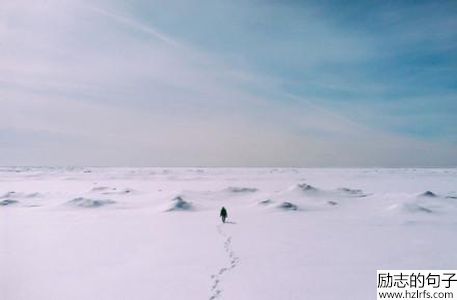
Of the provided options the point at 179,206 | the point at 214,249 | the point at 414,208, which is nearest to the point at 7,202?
the point at 179,206

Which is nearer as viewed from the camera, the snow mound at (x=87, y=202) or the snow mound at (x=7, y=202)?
the snow mound at (x=87, y=202)

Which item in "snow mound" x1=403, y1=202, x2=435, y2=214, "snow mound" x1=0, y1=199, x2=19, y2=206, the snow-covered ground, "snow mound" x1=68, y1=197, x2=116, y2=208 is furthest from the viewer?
"snow mound" x1=0, y1=199, x2=19, y2=206

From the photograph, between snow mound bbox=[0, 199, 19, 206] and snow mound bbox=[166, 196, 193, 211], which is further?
snow mound bbox=[0, 199, 19, 206]

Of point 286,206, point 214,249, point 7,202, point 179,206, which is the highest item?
point 286,206

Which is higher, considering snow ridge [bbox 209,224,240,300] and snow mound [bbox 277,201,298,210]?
snow mound [bbox 277,201,298,210]

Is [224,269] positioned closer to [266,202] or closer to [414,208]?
[266,202]

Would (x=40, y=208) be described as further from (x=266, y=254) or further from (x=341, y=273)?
(x=341, y=273)

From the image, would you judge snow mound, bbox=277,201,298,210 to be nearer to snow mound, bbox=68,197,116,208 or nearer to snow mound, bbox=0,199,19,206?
snow mound, bbox=68,197,116,208

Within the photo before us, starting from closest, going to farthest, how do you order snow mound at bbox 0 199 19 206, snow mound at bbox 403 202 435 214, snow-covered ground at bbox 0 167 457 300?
snow-covered ground at bbox 0 167 457 300, snow mound at bbox 403 202 435 214, snow mound at bbox 0 199 19 206

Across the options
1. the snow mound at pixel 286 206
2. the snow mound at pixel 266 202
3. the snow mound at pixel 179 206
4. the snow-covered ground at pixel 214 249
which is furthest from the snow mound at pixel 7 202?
the snow mound at pixel 286 206

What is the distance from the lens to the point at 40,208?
125 ft

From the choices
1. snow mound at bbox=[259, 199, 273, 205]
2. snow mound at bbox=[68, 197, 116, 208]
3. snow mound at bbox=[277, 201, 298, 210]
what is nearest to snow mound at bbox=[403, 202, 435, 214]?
snow mound at bbox=[277, 201, 298, 210]

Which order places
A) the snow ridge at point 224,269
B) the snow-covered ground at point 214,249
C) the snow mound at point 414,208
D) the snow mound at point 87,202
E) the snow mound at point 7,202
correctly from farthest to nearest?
the snow mound at point 7,202
the snow mound at point 87,202
the snow mound at point 414,208
the snow-covered ground at point 214,249
the snow ridge at point 224,269

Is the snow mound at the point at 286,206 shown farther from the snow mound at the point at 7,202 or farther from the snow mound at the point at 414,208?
the snow mound at the point at 7,202
